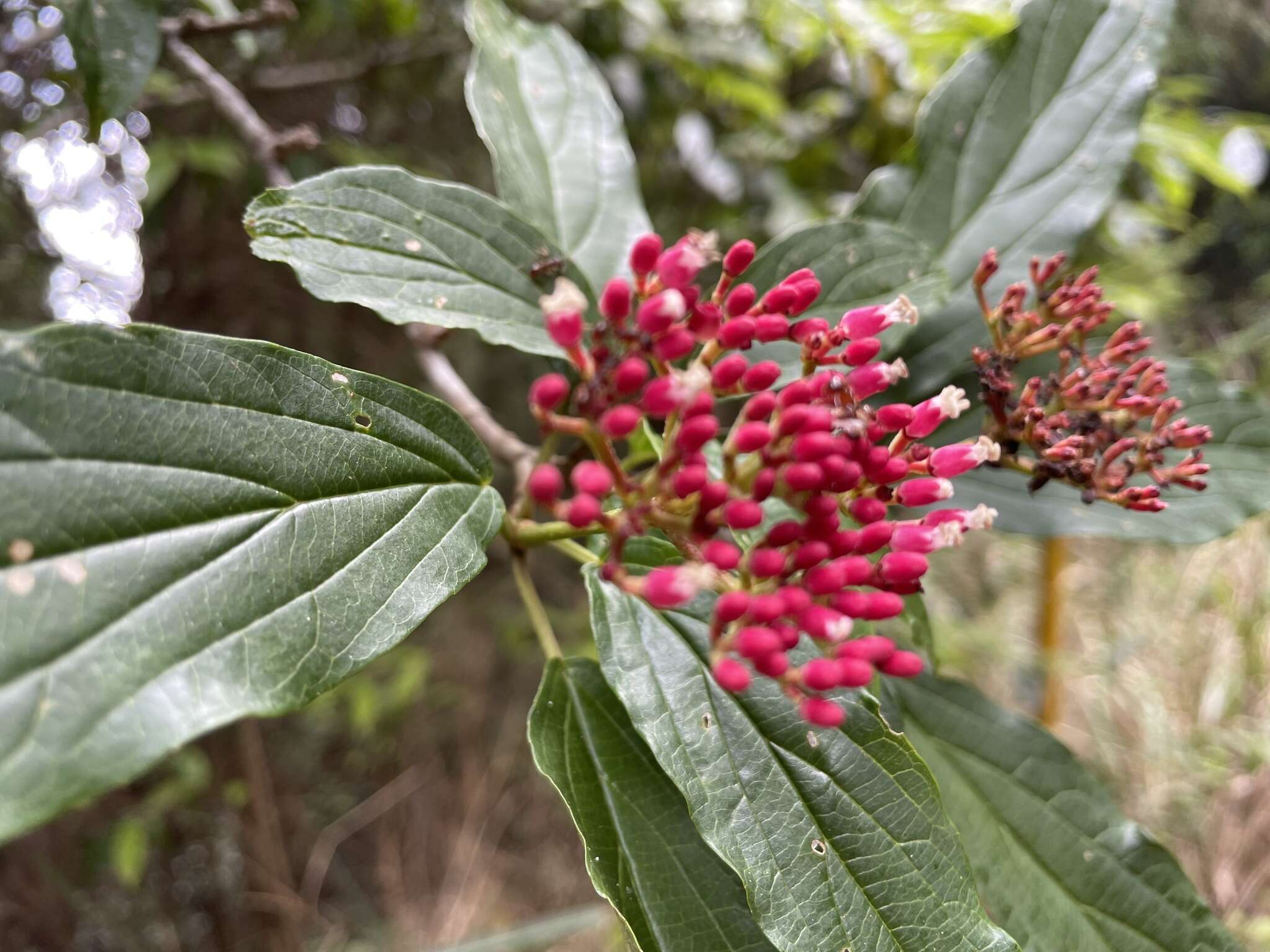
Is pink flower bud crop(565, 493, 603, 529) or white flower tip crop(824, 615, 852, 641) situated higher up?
pink flower bud crop(565, 493, 603, 529)

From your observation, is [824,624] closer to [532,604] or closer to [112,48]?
[532,604]

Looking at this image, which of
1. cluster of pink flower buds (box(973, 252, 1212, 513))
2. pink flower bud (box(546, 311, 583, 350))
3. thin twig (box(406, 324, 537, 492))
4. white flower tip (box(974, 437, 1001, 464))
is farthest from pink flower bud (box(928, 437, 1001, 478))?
thin twig (box(406, 324, 537, 492))

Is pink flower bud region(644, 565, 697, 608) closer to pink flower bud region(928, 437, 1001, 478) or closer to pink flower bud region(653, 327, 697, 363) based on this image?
pink flower bud region(653, 327, 697, 363)

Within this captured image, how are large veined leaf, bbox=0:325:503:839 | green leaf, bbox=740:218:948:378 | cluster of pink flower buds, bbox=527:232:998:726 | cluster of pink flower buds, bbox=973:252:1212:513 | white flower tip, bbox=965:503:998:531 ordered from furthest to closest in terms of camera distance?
green leaf, bbox=740:218:948:378 < cluster of pink flower buds, bbox=973:252:1212:513 < white flower tip, bbox=965:503:998:531 < cluster of pink flower buds, bbox=527:232:998:726 < large veined leaf, bbox=0:325:503:839

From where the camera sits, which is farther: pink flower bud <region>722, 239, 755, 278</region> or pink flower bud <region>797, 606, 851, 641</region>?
pink flower bud <region>722, 239, 755, 278</region>

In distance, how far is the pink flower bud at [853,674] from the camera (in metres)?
0.49

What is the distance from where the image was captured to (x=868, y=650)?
0.51 metres

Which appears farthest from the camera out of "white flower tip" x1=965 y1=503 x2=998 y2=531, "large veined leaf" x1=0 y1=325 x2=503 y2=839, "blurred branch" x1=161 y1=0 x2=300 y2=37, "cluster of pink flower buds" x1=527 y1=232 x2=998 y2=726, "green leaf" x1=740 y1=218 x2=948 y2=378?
"blurred branch" x1=161 y1=0 x2=300 y2=37

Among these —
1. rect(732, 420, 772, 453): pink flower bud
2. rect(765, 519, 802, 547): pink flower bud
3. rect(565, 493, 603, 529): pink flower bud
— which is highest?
rect(732, 420, 772, 453): pink flower bud

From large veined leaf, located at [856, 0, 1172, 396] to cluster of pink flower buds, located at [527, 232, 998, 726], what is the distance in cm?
38

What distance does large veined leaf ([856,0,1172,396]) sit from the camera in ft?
3.05

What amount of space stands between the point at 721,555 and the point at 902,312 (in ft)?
1.01

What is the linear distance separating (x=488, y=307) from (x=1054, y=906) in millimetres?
837

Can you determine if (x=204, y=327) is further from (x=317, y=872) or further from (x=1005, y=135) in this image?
(x=1005, y=135)
